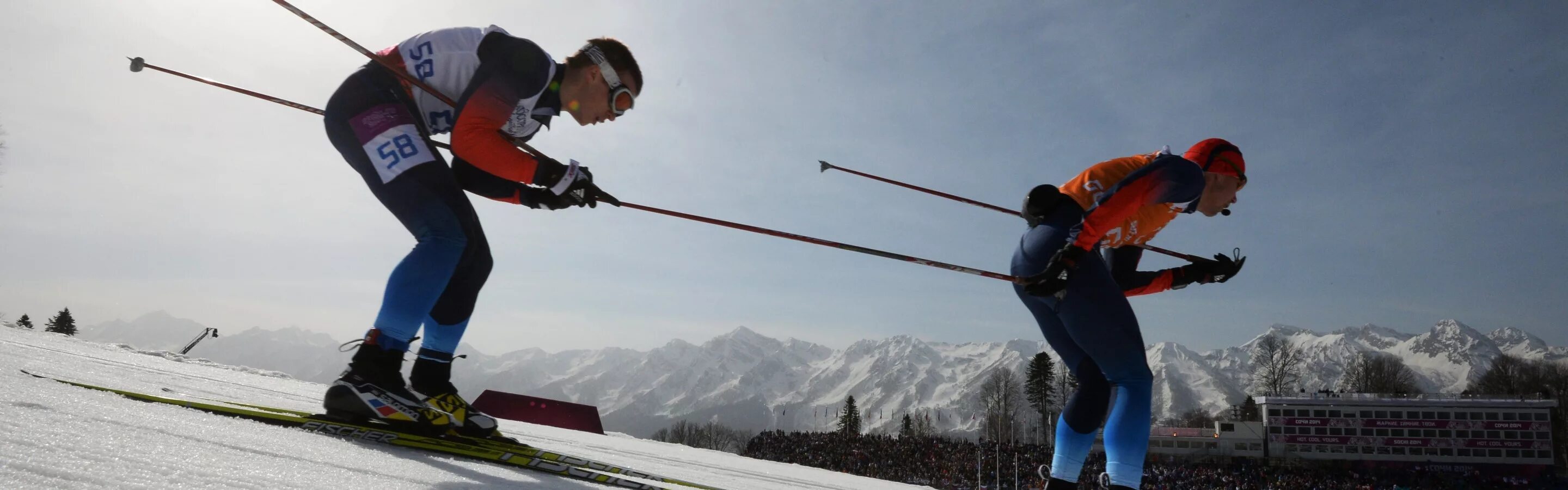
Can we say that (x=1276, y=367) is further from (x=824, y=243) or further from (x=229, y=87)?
(x=229, y=87)

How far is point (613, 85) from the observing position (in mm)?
3137

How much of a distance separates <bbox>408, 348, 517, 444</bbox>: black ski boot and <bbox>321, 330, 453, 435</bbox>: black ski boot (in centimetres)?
12

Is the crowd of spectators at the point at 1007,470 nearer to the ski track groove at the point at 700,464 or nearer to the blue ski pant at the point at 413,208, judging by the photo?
the ski track groove at the point at 700,464

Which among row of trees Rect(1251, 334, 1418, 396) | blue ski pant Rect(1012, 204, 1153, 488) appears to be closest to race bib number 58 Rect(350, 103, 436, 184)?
blue ski pant Rect(1012, 204, 1153, 488)

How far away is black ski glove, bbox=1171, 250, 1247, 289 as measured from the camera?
3.68 m

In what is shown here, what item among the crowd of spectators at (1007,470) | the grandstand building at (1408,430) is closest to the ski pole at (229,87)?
the crowd of spectators at (1007,470)

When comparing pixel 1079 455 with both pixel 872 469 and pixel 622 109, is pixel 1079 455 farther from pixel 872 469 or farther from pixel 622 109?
pixel 872 469

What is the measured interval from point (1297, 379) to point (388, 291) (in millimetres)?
92699

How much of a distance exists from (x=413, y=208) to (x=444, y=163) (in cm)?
23

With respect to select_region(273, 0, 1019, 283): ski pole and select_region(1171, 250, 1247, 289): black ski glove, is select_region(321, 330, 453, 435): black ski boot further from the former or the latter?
select_region(1171, 250, 1247, 289): black ski glove

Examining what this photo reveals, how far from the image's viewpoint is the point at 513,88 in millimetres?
2807

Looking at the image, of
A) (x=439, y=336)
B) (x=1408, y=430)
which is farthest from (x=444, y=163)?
(x=1408, y=430)

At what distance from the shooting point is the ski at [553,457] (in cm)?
237

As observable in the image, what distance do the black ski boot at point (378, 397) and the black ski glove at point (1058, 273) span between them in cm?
219
